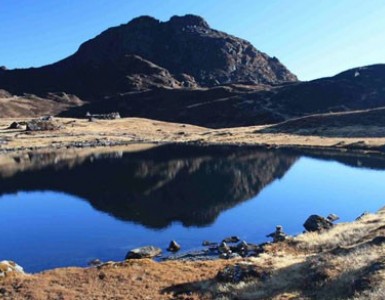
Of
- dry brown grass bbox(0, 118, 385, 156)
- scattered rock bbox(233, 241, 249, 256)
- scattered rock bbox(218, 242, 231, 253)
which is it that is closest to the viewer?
scattered rock bbox(233, 241, 249, 256)

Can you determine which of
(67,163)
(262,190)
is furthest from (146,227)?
(67,163)

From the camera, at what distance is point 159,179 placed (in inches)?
3762

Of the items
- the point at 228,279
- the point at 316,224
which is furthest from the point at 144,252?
the point at 316,224

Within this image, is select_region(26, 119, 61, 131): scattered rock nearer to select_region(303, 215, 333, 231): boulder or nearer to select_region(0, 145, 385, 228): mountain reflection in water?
select_region(0, 145, 385, 228): mountain reflection in water

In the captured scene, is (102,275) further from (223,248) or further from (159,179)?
(159,179)

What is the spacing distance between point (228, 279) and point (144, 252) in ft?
51.9

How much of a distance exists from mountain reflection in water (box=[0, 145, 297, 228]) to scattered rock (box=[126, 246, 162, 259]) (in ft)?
41.5

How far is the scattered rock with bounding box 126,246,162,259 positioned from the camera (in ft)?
145

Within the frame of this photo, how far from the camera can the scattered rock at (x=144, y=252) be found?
44.2m

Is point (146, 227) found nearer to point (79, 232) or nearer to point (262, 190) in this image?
point (79, 232)

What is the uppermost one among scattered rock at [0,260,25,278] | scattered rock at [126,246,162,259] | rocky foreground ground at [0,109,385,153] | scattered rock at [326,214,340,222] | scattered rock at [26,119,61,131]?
scattered rock at [26,119,61,131]

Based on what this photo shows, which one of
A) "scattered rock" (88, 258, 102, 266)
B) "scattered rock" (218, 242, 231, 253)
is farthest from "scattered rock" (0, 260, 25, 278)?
"scattered rock" (218, 242, 231, 253)

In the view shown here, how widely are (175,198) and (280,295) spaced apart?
4969cm

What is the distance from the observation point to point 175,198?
76062 millimetres
